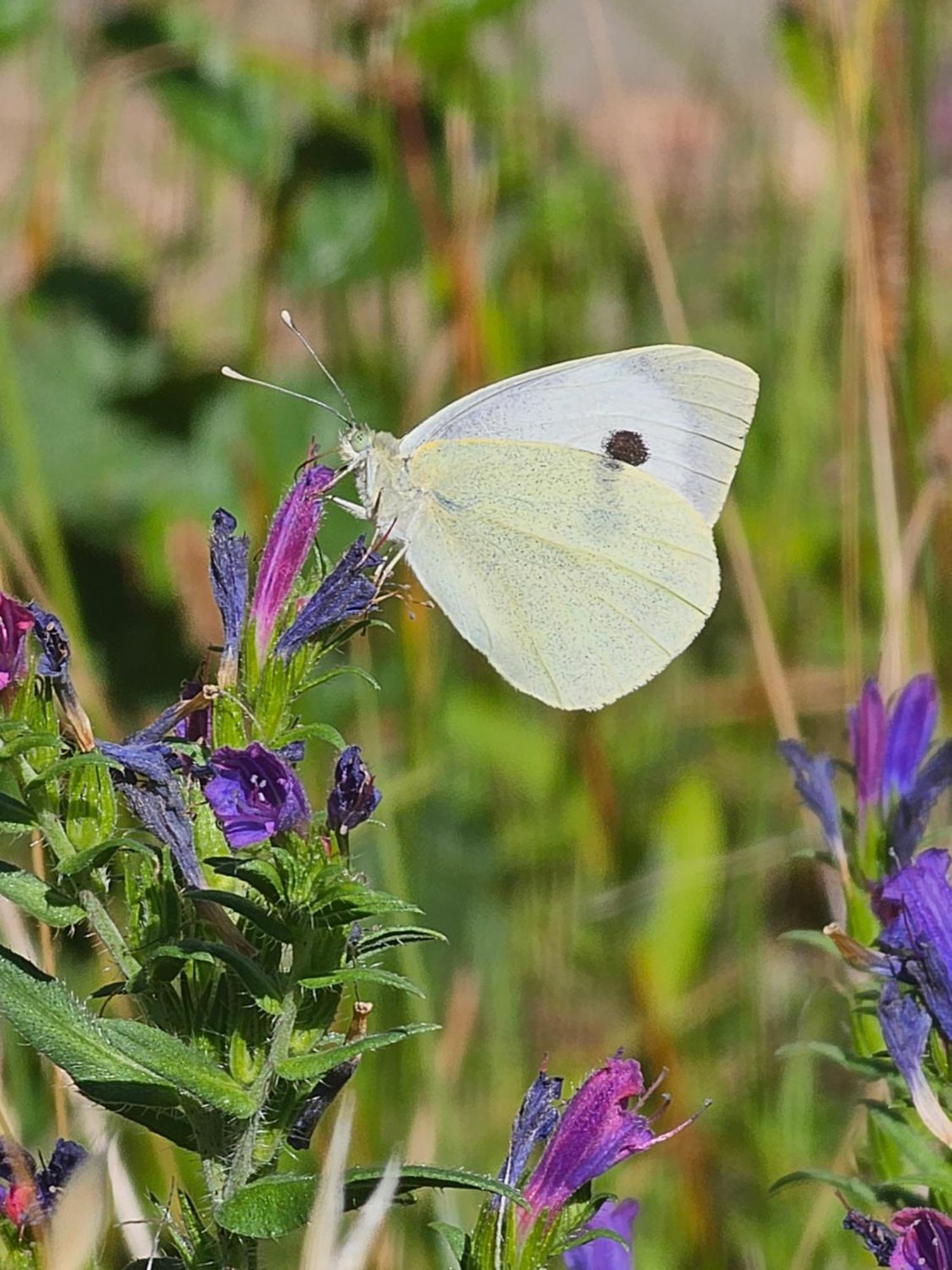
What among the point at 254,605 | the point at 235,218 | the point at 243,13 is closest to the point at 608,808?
the point at 254,605

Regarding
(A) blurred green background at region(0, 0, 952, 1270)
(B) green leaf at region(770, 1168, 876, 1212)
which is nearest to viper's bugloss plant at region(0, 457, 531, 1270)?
(B) green leaf at region(770, 1168, 876, 1212)

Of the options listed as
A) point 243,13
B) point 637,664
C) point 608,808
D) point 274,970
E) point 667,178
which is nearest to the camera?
point 274,970

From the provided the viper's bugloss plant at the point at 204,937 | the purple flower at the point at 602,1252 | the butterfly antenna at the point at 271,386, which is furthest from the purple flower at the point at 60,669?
the butterfly antenna at the point at 271,386

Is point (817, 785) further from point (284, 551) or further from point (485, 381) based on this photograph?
point (485, 381)

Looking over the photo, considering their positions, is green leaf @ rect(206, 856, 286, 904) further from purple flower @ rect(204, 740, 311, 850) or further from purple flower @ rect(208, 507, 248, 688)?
purple flower @ rect(208, 507, 248, 688)

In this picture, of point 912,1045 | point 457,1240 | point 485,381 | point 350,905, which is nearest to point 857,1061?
point 912,1045

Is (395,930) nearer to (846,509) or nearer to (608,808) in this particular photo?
(846,509)
